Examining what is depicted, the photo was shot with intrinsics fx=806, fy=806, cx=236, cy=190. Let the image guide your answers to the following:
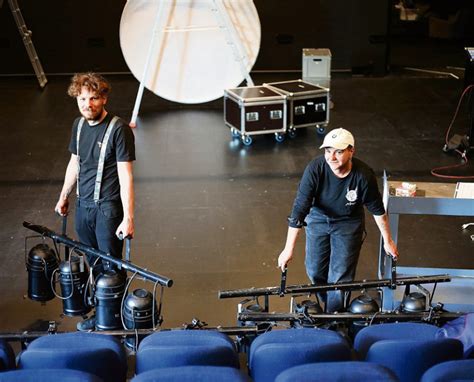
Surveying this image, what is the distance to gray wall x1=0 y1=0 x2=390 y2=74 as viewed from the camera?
1293 centimetres

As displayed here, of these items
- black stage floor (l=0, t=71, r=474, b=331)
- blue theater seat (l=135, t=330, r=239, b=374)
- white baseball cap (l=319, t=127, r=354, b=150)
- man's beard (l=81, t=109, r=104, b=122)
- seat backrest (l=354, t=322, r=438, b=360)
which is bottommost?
black stage floor (l=0, t=71, r=474, b=331)

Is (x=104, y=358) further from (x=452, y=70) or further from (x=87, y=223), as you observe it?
(x=452, y=70)

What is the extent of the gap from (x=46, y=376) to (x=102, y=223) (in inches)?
84.0

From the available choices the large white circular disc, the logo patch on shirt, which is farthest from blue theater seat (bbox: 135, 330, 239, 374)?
the large white circular disc

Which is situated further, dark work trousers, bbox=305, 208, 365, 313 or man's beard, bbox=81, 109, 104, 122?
dark work trousers, bbox=305, 208, 365, 313

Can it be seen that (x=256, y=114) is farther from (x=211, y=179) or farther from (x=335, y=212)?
(x=335, y=212)

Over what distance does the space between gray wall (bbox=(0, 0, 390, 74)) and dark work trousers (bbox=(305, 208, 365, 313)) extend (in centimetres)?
827

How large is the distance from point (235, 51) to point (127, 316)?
645 centimetres

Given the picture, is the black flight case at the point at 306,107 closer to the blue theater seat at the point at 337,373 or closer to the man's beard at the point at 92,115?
the man's beard at the point at 92,115

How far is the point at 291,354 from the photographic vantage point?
3.42 metres

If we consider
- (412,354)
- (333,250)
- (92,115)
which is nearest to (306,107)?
(333,250)

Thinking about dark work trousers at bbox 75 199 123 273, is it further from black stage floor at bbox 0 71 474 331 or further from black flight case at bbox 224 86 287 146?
black flight case at bbox 224 86 287 146

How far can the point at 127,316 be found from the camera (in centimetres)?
477

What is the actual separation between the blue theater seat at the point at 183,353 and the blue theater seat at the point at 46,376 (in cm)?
46
